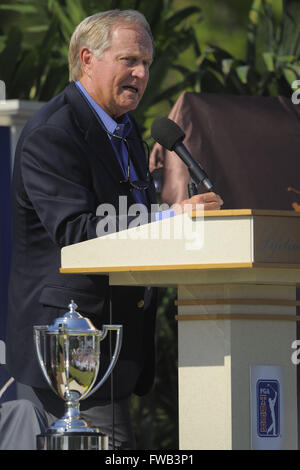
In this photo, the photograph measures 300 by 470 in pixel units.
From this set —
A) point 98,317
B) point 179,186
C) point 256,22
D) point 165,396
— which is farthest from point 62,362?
point 256,22

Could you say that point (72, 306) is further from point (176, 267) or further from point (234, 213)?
point (234, 213)

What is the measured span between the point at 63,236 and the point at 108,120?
1.69 ft

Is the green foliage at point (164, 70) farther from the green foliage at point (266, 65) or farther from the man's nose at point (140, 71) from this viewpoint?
the man's nose at point (140, 71)

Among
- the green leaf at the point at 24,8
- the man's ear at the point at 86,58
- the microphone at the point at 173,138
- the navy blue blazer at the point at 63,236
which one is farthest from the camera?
the green leaf at the point at 24,8

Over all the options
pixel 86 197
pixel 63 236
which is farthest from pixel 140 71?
pixel 63 236

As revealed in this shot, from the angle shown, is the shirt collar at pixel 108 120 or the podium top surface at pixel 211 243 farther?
the shirt collar at pixel 108 120

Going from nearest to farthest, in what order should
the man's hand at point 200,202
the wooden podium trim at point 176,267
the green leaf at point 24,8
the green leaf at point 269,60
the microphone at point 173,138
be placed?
1. the wooden podium trim at point 176,267
2. the man's hand at point 200,202
3. the microphone at point 173,138
4. the green leaf at point 269,60
5. the green leaf at point 24,8

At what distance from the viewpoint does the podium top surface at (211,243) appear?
9.75 feet

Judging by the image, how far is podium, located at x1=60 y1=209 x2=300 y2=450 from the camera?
3020mm

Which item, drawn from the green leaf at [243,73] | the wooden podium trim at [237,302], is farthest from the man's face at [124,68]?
the green leaf at [243,73]

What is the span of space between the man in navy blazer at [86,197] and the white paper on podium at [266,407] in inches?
18.8

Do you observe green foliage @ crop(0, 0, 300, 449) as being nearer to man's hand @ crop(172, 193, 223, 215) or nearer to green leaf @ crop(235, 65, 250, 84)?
green leaf @ crop(235, 65, 250, 84)

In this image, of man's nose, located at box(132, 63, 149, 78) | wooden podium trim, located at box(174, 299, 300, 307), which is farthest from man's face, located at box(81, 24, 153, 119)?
wooden podium trim, located at box(174, 299, 300, 307)
